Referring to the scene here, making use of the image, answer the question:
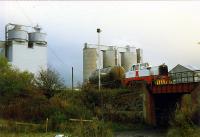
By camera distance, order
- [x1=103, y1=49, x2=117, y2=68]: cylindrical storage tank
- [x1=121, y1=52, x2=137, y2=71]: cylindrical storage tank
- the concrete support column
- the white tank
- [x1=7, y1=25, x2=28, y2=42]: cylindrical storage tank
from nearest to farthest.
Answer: the concrete support column, [x1=7, y1=25, x2=28, y2=42]: cylindrical storage tank, the white tank, [x1=103, y1=49, x2=117, y2=68]: cylindrical storage tank, [x1=121, y1=52, x2=137, y2=71]: cylindrical storage tank

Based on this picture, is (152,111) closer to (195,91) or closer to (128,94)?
(128,94)

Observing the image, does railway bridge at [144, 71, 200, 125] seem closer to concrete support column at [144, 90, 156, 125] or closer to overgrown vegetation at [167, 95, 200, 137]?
concrete support column at [144, 90, 156, 125]

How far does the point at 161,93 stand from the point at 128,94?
608cm

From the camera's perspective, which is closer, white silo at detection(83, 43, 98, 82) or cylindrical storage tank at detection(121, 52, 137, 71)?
white silo at detection(83, 43, 98, 82)

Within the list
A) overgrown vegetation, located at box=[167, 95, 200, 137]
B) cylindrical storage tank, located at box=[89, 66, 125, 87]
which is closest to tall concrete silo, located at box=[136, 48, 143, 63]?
cylindrical storage tank, located at box=[89, 66, 125, 87]

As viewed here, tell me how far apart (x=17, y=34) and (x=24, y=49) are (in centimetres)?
314

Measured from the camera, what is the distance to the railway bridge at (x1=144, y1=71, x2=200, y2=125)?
46.0 meters

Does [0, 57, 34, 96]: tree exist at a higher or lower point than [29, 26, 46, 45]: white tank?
lower

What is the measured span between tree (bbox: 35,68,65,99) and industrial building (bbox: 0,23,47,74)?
39.1 ft

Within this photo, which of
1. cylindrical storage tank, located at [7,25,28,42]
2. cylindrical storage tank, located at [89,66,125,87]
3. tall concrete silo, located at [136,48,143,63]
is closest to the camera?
cylindrical storage tank, located at [89,66,125,87]

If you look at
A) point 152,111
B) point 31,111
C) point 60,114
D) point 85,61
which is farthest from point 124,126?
point 85,61

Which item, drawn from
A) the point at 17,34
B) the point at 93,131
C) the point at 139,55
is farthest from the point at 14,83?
the point at 139,55

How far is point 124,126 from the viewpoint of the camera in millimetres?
49594

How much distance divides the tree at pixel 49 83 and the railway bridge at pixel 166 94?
45.3ft
